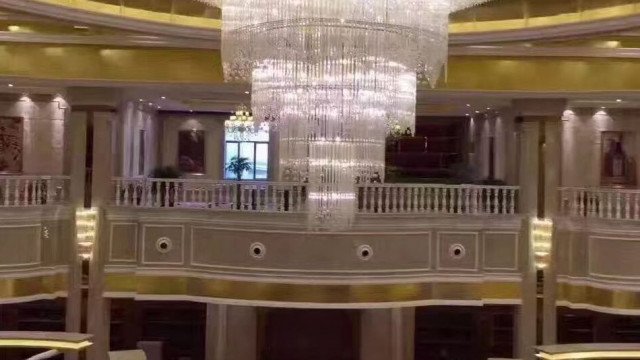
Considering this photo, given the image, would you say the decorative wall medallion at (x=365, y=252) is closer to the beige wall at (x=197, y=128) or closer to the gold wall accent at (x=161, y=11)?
the gold wall accent at (x=161, y=11)

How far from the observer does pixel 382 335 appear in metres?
13.3

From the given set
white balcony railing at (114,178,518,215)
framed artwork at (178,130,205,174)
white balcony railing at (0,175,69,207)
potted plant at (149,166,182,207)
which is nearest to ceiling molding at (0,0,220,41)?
white balcony railing at (114,178,518,215)

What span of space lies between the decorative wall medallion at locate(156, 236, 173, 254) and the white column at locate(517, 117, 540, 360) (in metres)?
4.64

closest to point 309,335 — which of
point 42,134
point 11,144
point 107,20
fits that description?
point 42,134

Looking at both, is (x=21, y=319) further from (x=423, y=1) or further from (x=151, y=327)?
(x=423, y=1)

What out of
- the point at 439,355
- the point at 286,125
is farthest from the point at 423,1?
the point at 439,355

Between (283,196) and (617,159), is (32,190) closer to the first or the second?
(283,196)

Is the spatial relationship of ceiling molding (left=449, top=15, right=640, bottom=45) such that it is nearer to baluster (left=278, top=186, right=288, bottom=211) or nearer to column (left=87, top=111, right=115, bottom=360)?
baluster (left=278, top=186, right=288, bottom=211)

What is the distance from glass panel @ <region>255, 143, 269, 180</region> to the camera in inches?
647

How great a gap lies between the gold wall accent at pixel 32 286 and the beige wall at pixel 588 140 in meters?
7.80

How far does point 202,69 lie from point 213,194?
5.24 feet

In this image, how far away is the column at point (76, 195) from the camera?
36.8 feet

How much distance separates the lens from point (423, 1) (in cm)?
597

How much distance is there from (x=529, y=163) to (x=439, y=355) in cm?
494
